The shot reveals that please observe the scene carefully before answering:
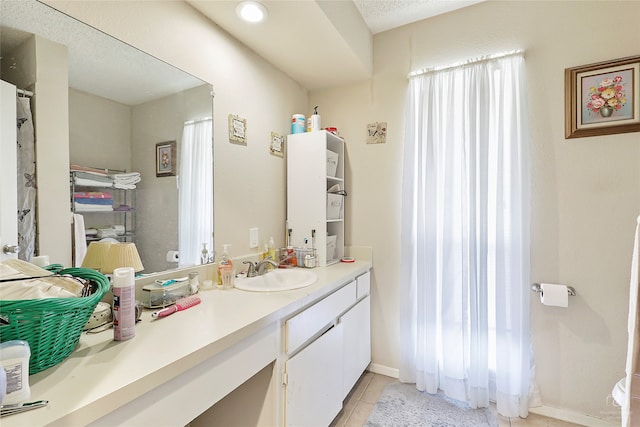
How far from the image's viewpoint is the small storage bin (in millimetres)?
2062

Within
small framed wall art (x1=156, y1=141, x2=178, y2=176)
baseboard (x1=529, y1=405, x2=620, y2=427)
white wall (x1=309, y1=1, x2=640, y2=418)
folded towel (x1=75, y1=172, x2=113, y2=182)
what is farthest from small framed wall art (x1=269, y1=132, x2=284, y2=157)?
baseboard (x1=529, y1=405, x2=620, y2=427)

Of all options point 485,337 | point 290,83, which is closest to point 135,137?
point 290,83

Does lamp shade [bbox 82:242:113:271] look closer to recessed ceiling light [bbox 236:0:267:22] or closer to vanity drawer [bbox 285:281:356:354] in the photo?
vanity drawer [bbox 285:281:356:354]

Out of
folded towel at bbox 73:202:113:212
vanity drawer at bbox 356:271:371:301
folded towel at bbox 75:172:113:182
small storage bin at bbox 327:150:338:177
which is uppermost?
small storage bin at bbox 327:150:338:177

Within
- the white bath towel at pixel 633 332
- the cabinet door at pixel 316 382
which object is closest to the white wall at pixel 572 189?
the white bath towel at pixel 633 332

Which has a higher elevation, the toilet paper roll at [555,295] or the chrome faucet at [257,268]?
the chrome faucet at [257,268]

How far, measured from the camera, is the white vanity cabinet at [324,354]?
1217 mm

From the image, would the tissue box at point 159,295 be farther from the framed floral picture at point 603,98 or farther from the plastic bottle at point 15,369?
the framed floral picture at point 603,98

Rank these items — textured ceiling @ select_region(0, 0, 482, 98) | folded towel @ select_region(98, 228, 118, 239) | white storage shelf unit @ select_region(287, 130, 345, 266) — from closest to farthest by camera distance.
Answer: textured ceiling @ select_region(0, 0, 482, 98) → folded towel @ select_region(98, 228, 118, 239) → white storage shelf unit @ select_region(287, 130, 345, 266)

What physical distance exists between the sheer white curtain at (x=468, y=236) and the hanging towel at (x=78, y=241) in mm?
1757

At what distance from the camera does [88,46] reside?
1071 mm

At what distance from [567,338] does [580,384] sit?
26 centimetres

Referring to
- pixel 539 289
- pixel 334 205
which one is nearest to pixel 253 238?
pixel 334 205

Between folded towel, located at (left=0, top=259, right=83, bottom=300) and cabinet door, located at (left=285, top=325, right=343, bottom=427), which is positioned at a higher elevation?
folded towel, located at (left=0, top=259, right=83, bottom=300)
